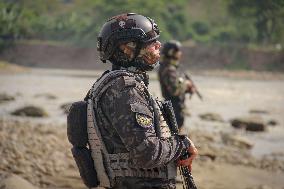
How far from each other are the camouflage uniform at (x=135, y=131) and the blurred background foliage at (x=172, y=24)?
44.2 meters

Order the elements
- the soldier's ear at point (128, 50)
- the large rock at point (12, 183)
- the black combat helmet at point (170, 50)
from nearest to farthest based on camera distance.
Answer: the soldier's ear at point (128, 50), the large rock at point (12, 183), the black combat helmet at point (170, 50)

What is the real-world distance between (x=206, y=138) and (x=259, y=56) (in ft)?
131

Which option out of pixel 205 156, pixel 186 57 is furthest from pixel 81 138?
pixel 186 57

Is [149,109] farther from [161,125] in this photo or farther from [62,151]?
[62,151]

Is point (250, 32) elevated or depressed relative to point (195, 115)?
elevated

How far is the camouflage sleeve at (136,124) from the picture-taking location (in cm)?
277

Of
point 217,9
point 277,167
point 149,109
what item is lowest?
point 277,167

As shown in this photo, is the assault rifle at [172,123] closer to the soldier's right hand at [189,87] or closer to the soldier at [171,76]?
the soldier at [171,76]

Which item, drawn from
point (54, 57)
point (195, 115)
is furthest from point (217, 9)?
point (195, 115)

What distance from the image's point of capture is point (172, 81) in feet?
26.7

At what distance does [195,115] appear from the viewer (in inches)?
687

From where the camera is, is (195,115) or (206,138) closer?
(206,138)

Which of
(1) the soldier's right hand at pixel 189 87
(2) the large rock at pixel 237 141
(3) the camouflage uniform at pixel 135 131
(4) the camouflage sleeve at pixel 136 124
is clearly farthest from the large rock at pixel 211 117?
(4) the camouflage sleeve at pixel 136 124

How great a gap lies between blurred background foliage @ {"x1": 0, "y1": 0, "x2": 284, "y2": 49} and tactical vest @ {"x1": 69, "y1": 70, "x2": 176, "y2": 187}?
44.1 meters
